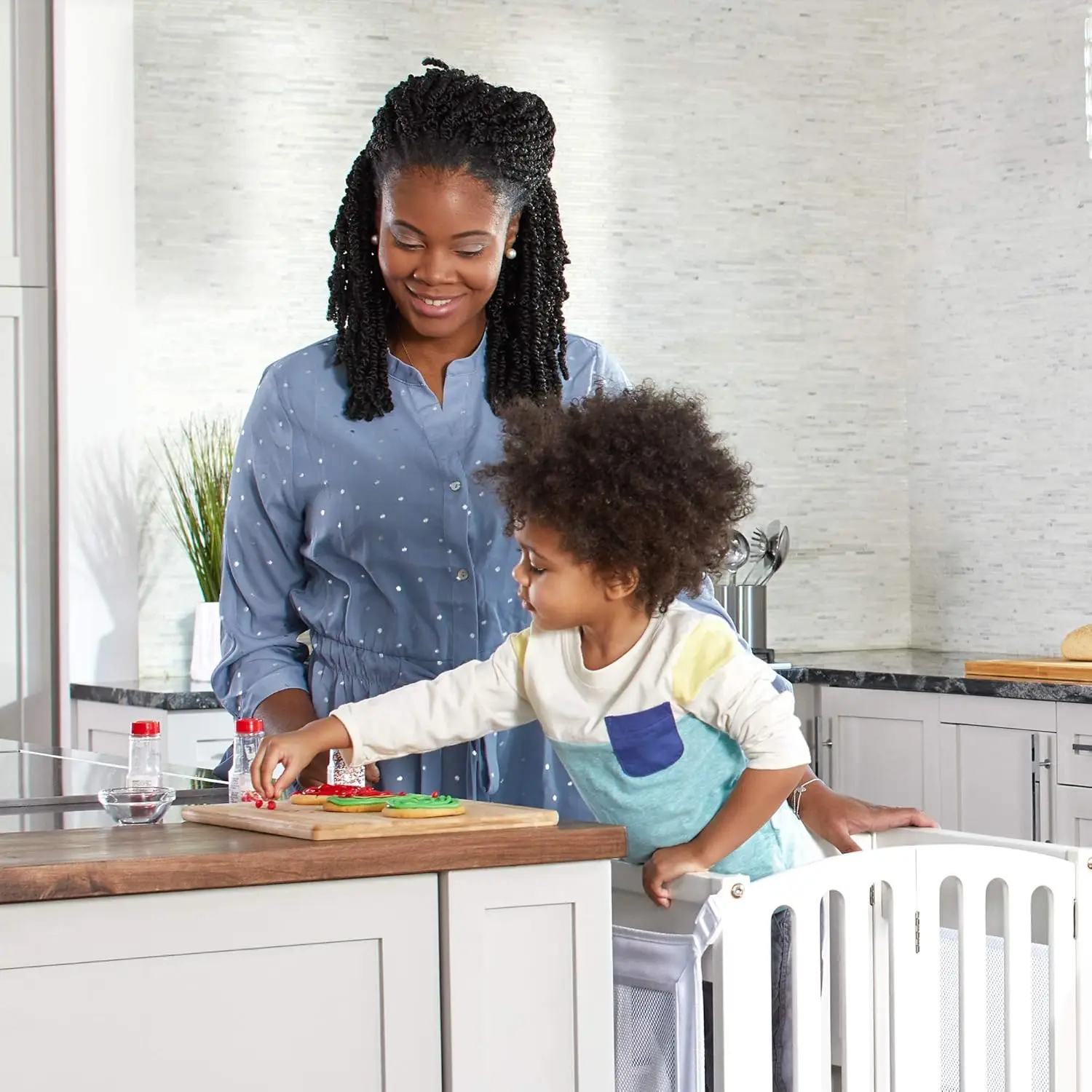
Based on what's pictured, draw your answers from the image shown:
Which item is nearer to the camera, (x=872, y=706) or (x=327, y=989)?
(x=327, y=989)

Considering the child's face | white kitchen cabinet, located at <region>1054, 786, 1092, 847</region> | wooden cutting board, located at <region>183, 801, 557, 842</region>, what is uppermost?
the child's face

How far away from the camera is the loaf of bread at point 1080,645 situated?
11.3 feet

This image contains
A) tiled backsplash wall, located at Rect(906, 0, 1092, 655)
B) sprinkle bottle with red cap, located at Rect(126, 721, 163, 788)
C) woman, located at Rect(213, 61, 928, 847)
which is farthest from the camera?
tiled backsplash wall, located at Rect(906, 0, 1092, 655)

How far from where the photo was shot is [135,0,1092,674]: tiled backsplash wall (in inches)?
153

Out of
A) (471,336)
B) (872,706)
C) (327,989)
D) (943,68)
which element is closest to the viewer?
(327,989)

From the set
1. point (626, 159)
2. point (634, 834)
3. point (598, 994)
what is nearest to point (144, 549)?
point (626, 159)

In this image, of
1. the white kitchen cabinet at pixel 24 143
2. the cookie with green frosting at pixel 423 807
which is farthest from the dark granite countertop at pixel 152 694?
the cookie with green frosting at pixel 423 807

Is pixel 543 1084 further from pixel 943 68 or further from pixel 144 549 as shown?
pixel 943 68

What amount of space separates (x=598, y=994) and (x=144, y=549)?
286 centimetres

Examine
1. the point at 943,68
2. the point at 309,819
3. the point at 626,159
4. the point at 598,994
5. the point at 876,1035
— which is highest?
the point at 943,68

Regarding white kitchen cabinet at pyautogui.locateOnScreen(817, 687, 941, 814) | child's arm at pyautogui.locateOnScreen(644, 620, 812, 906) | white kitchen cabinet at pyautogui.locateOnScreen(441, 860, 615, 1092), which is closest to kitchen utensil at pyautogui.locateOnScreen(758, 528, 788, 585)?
white kitchen cabinet at pyautogui.locateOnScreen(817, 687, 941, 814)

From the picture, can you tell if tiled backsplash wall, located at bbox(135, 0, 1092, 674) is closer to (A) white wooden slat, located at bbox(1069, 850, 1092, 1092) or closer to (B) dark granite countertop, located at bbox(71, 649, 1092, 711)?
(B) dark granite countertop, located at bbox(71, 649, 1092, 711)

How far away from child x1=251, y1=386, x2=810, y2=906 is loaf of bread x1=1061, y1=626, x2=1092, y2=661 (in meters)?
2.13

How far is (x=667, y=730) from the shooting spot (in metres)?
1.46
